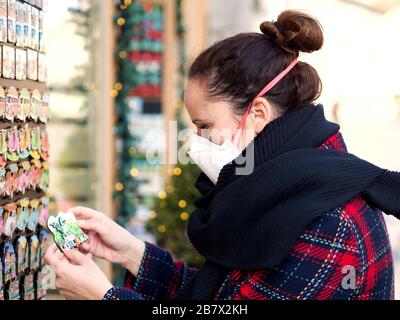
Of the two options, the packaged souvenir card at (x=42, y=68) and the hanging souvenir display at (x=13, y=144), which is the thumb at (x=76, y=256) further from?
the packaged souvenir card at (x=42, y=68)

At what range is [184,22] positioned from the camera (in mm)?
7051

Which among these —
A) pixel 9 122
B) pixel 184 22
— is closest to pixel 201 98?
pixel 9 122

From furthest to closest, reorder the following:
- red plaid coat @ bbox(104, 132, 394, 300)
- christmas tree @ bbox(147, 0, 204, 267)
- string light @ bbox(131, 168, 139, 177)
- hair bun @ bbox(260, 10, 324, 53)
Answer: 1. string light @ bbox(131, 168, 139, 177)
2. christmas tree @ bbox(147, 0, 204, 267)
3. hair bun @ bbox(260, 10, 324, 53)
4. red plaid coat @ bbox(104, 132, 394, 300)

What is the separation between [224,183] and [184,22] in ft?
18.1

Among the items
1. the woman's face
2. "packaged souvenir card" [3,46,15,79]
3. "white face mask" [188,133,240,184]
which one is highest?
"packaged souvenir card" [3,46,15,79]

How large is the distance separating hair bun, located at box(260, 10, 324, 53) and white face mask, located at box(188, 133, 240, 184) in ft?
0.87

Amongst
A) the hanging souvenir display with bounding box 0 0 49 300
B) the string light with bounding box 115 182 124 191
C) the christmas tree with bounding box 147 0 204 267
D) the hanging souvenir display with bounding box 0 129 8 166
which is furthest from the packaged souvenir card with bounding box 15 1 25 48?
the string light with bounding box 115 182 124 191

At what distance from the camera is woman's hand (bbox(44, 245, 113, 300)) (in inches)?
64.8

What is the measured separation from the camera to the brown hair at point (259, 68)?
5.62ft

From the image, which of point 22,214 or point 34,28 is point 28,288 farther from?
point 34,28

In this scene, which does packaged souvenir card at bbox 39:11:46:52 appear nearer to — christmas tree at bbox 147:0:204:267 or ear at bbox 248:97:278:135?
ear at bbox 248:97:278:135

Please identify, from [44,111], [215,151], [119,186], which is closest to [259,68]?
[215,151]

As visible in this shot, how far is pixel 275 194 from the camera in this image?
158 centimetres
